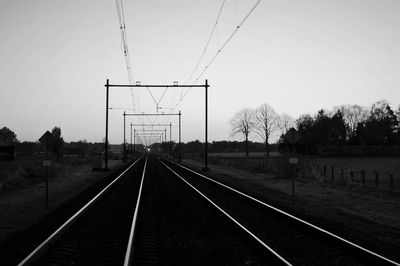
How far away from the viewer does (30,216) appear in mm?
15852

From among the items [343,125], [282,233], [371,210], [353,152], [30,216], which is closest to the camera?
[282,233]

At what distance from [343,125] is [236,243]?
433 feet

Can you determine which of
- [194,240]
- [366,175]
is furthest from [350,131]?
[194,240]

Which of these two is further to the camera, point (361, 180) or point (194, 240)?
point (361, 180)

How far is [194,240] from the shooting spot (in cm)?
1109

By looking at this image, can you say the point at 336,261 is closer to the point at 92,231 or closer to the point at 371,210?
the point at 92,231

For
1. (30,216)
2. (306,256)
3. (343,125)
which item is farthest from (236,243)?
(343,125)

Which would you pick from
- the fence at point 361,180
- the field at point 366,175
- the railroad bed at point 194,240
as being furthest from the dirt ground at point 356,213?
the field at point 366,175

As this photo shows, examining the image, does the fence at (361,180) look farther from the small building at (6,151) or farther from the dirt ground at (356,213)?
the small building at (6,151)

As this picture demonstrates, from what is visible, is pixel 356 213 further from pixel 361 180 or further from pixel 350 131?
pixel 350 131

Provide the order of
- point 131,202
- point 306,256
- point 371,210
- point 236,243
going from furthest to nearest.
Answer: point 131,202
point 371,210
point 236,243
point 306,256

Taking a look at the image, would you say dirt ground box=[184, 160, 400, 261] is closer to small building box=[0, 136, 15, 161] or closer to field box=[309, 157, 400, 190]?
field box=[309, 157, 400, 190]

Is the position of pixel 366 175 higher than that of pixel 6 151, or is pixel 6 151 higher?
pixel 6 151

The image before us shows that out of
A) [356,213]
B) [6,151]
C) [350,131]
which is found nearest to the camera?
[356,213]
